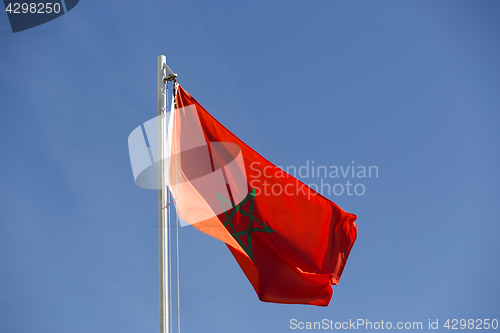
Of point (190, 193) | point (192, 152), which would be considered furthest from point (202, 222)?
point (192, 152)

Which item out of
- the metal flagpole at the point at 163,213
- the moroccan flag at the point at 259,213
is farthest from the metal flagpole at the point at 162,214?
the moroccan flag at the point at 259,213

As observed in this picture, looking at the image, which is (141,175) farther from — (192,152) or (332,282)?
(332,282)

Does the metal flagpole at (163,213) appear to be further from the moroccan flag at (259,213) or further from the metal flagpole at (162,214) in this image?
the moroccan flag at (259,213)

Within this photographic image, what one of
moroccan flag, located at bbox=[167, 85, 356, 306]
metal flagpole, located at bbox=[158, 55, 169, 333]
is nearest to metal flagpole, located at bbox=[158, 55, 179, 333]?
metal flagpole, located at bbox=[158, 55, 169, 333]

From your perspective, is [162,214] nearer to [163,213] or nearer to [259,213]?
[163,213]

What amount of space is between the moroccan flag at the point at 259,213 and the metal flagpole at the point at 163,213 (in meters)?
0.48

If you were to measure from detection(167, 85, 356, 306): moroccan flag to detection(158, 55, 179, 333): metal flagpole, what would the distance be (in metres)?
0.48

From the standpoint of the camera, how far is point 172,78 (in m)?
10.3

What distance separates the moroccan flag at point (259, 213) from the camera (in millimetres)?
10656

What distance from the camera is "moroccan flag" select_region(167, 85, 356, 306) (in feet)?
35.0

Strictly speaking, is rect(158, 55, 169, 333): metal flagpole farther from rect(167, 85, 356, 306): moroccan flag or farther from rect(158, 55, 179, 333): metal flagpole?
rect(167, 85, 356, 306): moroccan flag

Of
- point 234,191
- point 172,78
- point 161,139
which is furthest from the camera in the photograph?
point 234,191

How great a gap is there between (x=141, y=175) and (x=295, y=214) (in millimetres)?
3613

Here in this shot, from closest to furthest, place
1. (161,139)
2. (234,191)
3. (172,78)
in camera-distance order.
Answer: (161,139)
(172,78)
(234,191)
